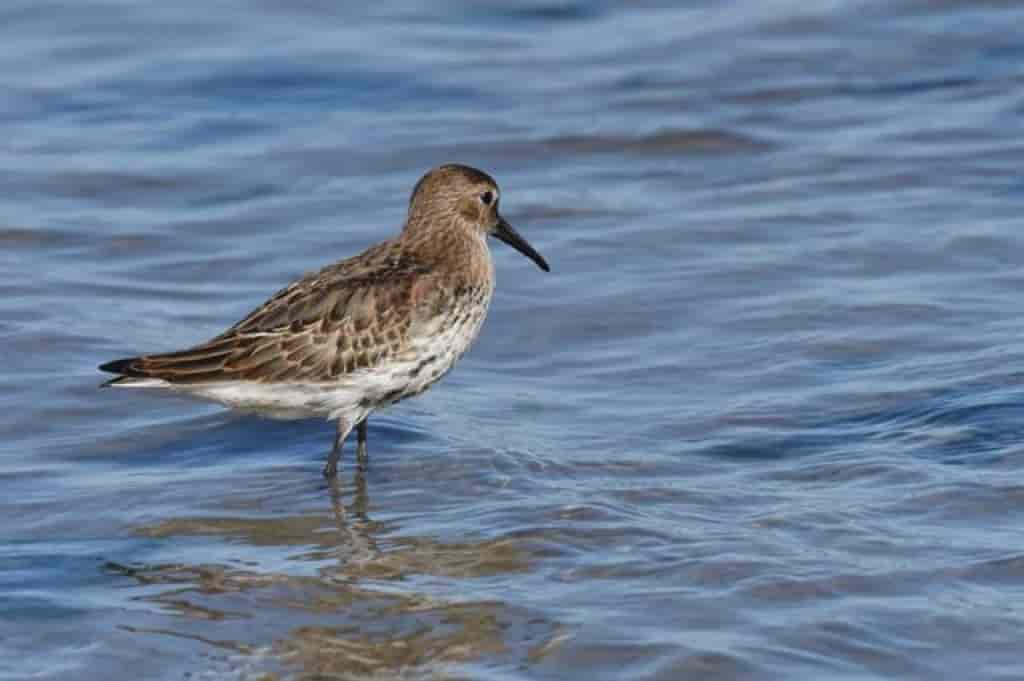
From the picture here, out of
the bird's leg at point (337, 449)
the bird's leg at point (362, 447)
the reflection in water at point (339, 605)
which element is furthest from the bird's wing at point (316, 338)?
the reflection in water at point (339, 605)

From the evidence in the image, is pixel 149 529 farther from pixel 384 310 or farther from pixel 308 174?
pixel 308 174

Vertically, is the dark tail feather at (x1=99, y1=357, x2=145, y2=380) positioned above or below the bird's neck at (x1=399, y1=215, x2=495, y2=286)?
below

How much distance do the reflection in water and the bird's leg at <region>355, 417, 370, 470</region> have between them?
67 cm

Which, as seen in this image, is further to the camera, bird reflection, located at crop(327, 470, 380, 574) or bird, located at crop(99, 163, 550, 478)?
bird, located at crop(99, 163, 550, 478)

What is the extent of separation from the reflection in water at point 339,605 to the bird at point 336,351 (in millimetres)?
681

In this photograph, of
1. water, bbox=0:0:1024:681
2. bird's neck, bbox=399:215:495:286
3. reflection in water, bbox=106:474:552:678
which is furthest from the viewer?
bird's neck, bbox=399:215:495:286

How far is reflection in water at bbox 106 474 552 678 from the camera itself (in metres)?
7.84

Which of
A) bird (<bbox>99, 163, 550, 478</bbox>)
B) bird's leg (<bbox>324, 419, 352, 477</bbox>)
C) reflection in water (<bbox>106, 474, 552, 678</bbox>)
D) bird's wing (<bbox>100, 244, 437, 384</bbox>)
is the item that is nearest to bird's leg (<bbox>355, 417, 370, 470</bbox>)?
bird (<bbox>99, 163, 550, 478</bbox>)

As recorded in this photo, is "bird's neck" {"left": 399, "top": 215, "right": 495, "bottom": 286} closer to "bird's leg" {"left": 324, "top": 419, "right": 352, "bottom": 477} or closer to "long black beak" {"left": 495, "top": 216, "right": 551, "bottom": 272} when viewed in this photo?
"long black beak" {"left": 495, "top": 216, "right": 551, "bottom": 272}

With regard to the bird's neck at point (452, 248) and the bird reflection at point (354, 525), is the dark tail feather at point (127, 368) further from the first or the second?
the bird's neck at point (452, 248)

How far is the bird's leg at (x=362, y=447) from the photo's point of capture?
10141mm

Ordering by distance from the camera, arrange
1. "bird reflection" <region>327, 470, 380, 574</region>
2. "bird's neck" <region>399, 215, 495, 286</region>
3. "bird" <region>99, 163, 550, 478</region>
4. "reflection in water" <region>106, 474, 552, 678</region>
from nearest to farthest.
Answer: "reflection in water" <region>106, 474, 552, 678</region> < "bird reflection" <region>327, 470, 380, 574</region> < "bird" <region>99, 163, 550, 478</region> < "bird's neck" <region>399, 215, 495, 286</region>

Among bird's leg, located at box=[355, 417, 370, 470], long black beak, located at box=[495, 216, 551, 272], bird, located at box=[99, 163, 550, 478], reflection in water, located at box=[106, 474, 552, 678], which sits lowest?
reflection in water, located at box=[106, 474, 552, 678]

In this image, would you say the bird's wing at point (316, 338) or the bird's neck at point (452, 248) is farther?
the bird's neck at point (452, 248)
